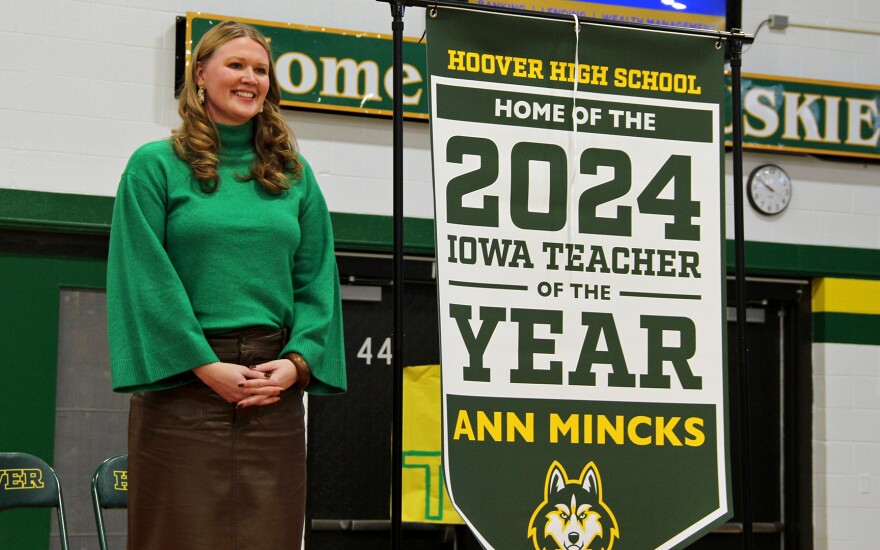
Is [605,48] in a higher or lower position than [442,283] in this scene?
higher

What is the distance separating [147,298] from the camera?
1973mm

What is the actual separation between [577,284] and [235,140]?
0.75 meters

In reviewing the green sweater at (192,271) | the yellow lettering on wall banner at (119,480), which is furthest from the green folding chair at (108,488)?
the green sweater at (192,271)

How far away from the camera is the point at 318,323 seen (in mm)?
2068

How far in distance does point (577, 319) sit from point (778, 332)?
330 centimetres

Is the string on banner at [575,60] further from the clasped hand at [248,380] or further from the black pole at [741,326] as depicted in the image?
the clasped hand at [248,380]

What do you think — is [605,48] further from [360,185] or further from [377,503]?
[377,503]

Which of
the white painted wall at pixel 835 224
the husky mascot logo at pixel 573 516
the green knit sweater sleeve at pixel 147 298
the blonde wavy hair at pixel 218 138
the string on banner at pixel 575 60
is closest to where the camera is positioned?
the green knit sweater sleeve at pixel 147 298

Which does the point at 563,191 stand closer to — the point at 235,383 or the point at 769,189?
the point at 235,383

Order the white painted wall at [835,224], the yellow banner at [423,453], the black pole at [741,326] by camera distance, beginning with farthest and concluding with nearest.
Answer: the white painted wall at [835,224] → the yellow banner at [423,453] → the black pole at [741,326]

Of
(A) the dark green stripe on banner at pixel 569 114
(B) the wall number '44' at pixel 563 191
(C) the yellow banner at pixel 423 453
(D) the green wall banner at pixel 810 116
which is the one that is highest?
(D) the green wall banner at pixel 810 116

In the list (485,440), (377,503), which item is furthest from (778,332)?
(485,440)

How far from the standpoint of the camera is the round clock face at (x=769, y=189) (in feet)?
16.9

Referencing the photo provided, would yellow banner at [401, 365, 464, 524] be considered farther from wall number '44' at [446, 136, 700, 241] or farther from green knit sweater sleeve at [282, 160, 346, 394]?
green knit sweater sleeve at [282, 160, 346, 394]
